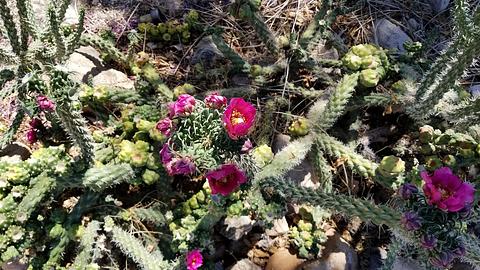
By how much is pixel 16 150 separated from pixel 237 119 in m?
1.80

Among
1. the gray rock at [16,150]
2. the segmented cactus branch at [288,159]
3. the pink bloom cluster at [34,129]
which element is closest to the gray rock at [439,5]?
the segmented cactus branch at [288,159]

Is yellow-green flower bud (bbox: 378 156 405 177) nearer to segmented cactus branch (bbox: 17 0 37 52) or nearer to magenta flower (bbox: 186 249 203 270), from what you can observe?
magenta flower (bbox: 186 249 203 270)

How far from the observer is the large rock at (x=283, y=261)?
A: 2793 mm

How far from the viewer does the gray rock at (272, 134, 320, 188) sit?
3080 millimetres

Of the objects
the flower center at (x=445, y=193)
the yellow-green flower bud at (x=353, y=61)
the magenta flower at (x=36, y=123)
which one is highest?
the yellow-green flower bud at (x=353, y=61)

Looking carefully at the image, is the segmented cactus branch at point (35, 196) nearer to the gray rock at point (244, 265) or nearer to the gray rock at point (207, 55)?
the gray rock at point (244, 265)

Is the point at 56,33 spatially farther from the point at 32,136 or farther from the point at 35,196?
the point at 35,196

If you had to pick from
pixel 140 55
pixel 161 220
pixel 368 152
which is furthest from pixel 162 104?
pixel 368 152

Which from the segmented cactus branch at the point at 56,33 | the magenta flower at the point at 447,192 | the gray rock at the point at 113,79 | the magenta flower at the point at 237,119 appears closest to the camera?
the magenta flower at the point at 447,192

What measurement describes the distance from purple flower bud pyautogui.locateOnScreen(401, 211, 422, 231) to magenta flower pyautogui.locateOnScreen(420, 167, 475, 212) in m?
0.08

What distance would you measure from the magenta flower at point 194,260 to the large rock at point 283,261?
0.53 metres

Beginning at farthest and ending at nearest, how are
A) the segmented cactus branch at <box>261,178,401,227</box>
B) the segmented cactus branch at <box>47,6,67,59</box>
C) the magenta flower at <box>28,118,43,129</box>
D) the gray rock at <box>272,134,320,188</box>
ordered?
the gray rock at <box>272,134,320,188</box> → the magenta flower at <box>28,118,43,129</box> → the segmented cactus branch at <box>47,6,67,59</box> → the segmented cactus branch at <box>261,178,401,227</box>

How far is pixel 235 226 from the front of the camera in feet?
9.25

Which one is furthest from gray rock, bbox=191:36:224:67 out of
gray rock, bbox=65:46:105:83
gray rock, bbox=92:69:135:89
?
gray rock, bbox=65:46:105:83
